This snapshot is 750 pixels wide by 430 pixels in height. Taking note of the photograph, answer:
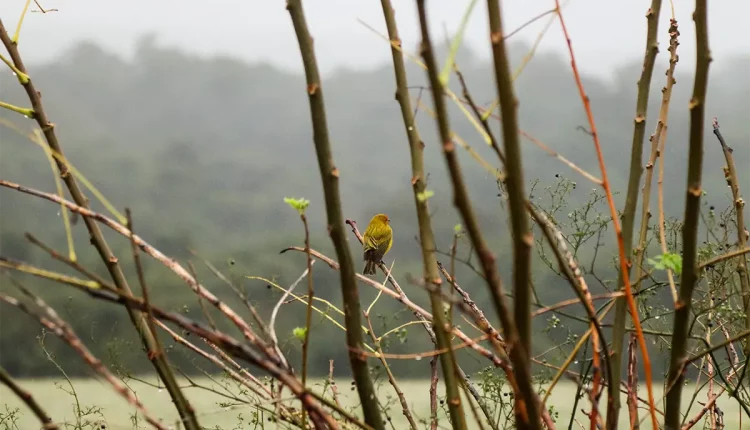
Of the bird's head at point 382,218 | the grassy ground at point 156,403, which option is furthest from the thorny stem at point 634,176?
the grassy ground at point 156,403

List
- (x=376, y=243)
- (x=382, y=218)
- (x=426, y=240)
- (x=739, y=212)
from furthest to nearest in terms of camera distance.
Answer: (x=382, y=218)
(x=376, y=243)
(x=739, y=212)
(x=426, y=240)

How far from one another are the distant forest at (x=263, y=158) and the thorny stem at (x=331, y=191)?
132 centimetres

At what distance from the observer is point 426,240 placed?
44 cm

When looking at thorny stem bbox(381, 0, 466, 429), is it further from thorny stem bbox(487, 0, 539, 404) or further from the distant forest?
the distant forest

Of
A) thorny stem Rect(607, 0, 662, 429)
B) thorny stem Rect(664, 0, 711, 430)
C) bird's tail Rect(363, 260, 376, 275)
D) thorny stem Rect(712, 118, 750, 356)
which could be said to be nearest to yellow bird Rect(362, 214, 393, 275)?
bird's tail Rect(363, 260, 376, 275)

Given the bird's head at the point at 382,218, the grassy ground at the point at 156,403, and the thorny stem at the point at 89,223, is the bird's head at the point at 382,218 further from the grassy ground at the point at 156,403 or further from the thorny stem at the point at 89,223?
the thorny stem at the point at 89,223

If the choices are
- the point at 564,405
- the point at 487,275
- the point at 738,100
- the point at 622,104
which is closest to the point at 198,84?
the point at 622,104

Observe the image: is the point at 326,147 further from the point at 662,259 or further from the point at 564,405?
the point at 564,405

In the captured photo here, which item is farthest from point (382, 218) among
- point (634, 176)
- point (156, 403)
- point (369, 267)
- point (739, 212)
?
point (634, 176)

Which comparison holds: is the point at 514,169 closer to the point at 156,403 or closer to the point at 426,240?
the point at 426,240

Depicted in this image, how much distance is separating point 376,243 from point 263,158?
627mm

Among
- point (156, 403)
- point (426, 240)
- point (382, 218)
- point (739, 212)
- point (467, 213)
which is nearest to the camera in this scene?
point (467, 213)

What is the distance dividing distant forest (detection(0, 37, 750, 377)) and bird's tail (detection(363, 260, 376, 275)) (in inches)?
6.0

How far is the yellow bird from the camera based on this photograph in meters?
1.49
